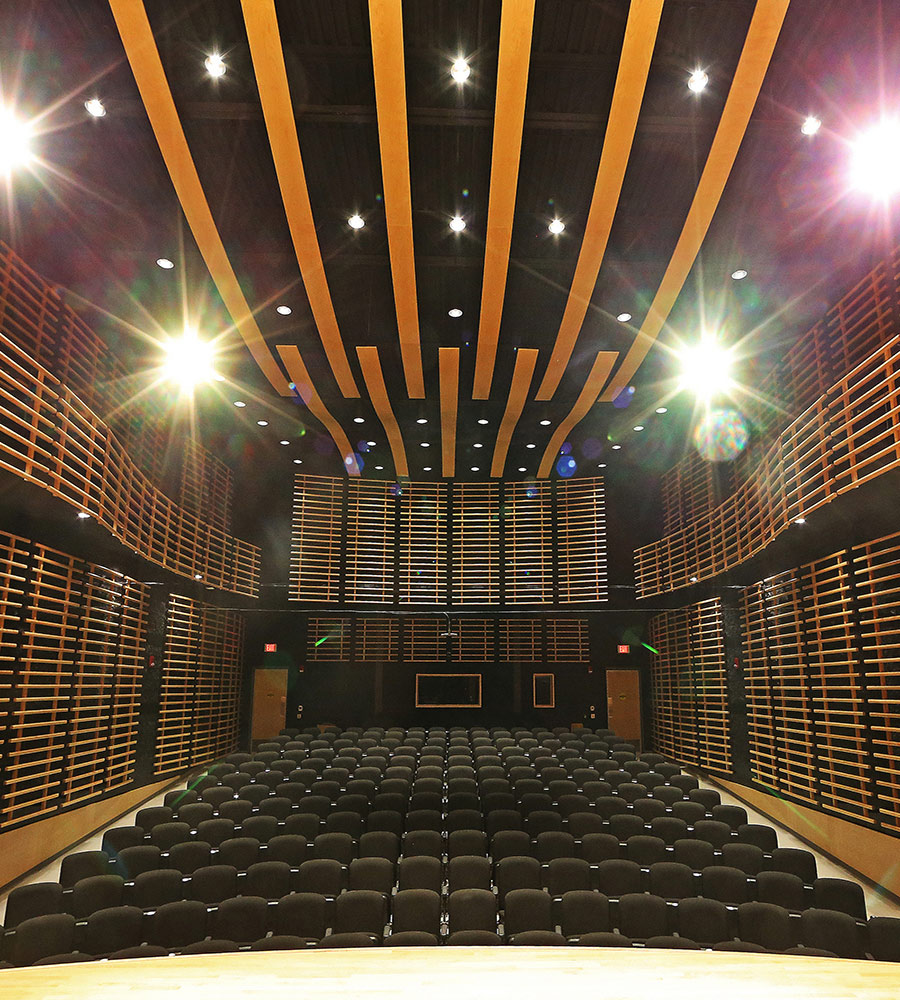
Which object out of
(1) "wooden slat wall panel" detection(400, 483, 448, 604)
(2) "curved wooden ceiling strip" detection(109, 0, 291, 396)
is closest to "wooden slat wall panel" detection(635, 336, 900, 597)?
(1) "wooden slat wall panel" detection(400, 483, 448, 604)

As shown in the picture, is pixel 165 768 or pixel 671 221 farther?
pixel 165 768

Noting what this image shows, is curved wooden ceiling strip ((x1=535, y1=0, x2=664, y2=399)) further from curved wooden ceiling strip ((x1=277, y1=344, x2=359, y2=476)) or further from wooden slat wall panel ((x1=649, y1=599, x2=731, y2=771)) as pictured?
wooden slat wall panel ((x1=649, y1=599, x2=731, y2=771))

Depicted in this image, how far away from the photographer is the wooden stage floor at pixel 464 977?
3713 millimetres

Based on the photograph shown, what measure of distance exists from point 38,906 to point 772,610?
9769mm

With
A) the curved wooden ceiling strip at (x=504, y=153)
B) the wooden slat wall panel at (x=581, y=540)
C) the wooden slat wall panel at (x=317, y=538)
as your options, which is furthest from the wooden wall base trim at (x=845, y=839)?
the wooden slat wall panel at (x=317, y=538)

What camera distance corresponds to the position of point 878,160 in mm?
6734

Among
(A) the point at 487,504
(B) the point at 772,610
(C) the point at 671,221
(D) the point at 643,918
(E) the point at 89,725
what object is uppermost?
(C) the point at 671,221

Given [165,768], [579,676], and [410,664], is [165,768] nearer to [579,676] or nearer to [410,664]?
[410,664]

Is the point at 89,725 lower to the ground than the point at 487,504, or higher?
lower

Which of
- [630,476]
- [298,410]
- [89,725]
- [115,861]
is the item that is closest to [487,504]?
[630,476]

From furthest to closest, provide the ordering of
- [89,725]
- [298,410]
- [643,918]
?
[298,410], [89,725], [643,918]

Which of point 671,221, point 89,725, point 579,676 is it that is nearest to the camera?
point 671,221

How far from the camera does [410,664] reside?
1711 cm

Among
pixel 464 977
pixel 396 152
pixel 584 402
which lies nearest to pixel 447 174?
pixel 396 152
